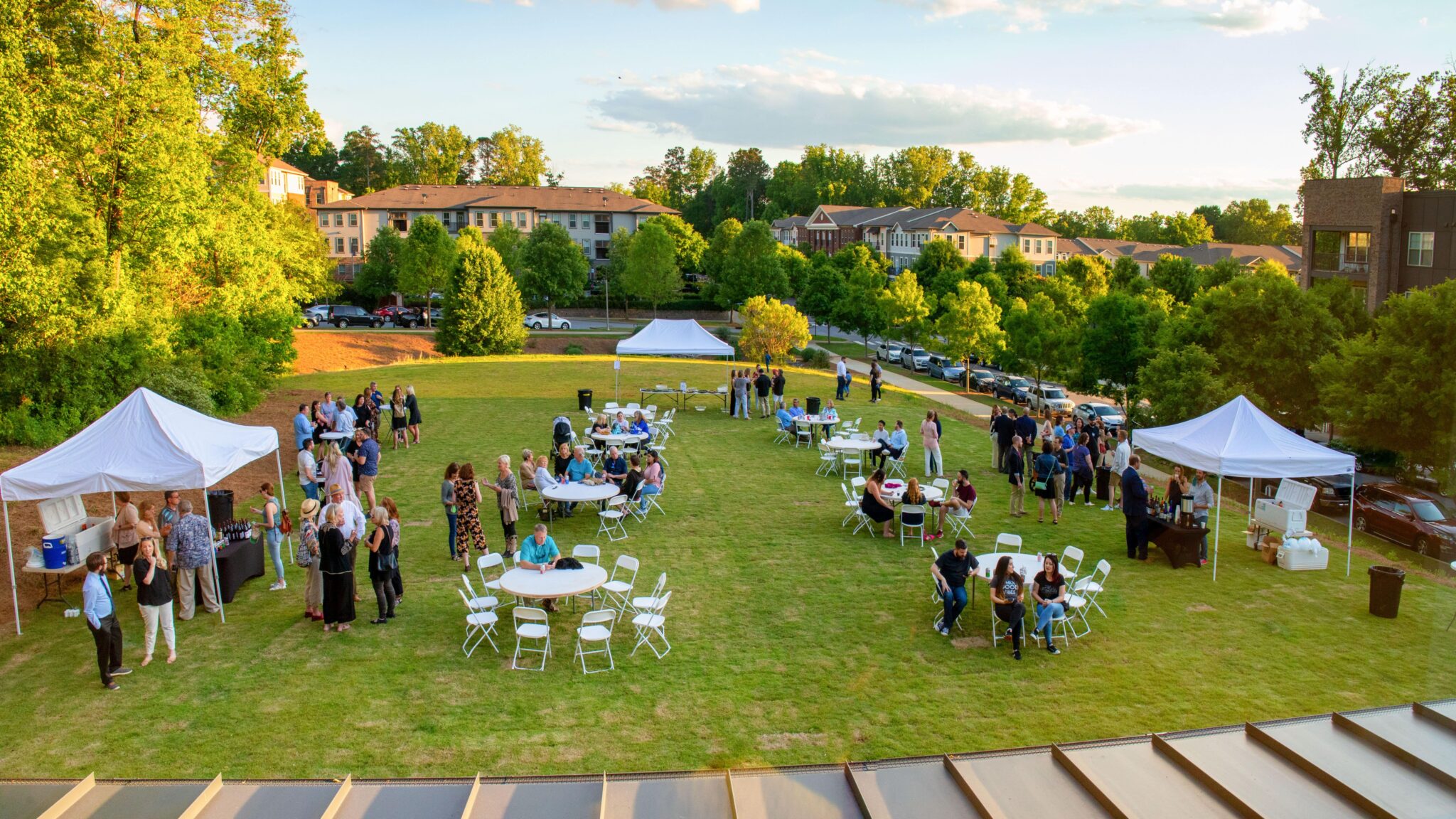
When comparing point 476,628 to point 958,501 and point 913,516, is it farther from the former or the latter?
point 958,501

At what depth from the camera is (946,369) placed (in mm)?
48562

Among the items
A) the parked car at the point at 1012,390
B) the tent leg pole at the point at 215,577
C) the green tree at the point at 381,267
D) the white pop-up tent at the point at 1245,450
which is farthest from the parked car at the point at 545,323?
the white pop-up tent at the point at 1245,450

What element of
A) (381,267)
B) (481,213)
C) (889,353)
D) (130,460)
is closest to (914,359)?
(889,353)

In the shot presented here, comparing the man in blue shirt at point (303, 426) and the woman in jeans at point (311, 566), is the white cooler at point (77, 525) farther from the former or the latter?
the man in blue shirt at point (303, 426)

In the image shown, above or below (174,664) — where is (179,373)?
above

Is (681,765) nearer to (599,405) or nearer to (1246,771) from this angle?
(1246,771)

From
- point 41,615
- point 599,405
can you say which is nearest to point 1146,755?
point 41,615

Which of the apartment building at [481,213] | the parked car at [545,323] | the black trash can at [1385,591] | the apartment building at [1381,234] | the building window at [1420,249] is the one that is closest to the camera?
the black trash can at [1385,591]

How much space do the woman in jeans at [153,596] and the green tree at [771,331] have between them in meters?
34.8

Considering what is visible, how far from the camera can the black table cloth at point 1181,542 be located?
45.0ft

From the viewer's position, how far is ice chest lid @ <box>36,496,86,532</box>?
→ 465 inches

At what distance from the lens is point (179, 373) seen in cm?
2303

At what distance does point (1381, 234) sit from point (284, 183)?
73910mm

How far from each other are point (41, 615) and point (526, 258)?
A: 5495 centimetres
